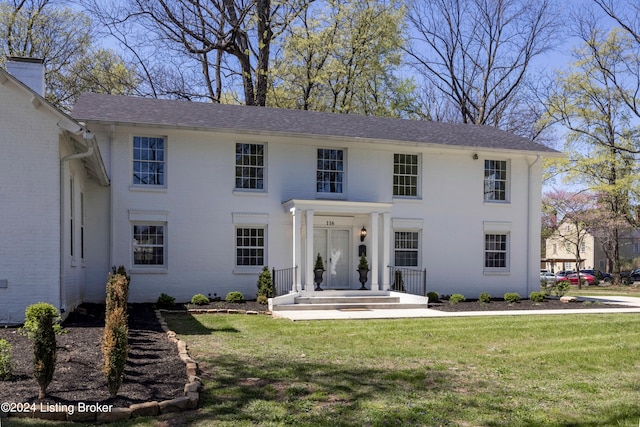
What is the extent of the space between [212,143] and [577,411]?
47.7 ft

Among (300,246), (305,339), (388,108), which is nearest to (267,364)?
(305,339)

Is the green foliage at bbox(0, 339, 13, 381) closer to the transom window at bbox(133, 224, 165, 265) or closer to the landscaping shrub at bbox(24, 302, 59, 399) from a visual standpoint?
the landscaping shrub at bbox(24, 302, 59, 399)

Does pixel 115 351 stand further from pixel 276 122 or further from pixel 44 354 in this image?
pixel 276 122

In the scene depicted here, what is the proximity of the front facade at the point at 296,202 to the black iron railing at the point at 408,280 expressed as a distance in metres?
0.38

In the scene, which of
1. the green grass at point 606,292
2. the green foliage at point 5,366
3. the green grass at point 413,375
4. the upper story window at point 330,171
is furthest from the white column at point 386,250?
the green foliage at point 5,366

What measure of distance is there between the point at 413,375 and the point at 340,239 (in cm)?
1245

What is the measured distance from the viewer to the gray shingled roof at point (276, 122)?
18094 millimetres

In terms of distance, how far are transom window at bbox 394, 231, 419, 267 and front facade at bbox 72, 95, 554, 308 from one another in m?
0.04

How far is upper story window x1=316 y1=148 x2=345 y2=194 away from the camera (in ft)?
64.8

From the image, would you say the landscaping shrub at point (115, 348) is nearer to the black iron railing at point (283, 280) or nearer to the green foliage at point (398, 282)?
the black iron railing at point (283, 280)

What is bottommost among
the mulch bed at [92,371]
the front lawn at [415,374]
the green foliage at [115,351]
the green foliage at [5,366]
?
the front lawn at [415,374]

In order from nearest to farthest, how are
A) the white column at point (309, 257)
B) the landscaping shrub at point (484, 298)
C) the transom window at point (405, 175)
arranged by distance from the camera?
the white column at point (309, 257) → the landscaping shrub at point (484, 298) → the transom window at point (405, 175)

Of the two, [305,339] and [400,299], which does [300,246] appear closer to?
[400,299]

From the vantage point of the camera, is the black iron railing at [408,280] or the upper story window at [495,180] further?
the upper story window at [495,180]
